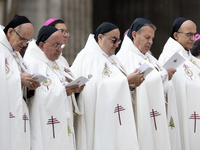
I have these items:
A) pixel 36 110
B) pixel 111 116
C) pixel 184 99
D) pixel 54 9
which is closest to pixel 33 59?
pixel 36 110

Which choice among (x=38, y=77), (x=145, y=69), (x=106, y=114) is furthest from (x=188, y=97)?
(x=38, y=77)

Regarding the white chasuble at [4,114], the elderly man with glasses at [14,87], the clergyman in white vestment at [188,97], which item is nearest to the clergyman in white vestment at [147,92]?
the clergyman in white vestment at [188,97]

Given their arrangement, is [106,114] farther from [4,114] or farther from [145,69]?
[4,114]

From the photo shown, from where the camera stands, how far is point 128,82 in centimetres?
744

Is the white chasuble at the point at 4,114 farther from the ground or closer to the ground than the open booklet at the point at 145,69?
closer to the ground

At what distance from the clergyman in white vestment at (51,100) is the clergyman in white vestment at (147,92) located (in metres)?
1.01

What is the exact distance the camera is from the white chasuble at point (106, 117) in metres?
7.19

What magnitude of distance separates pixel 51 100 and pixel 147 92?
172cm

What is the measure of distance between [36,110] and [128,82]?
155 centimetres

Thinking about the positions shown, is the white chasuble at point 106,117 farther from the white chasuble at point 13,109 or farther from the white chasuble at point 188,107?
the white chasuble at point 188,107

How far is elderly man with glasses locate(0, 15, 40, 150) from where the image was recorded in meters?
6.10

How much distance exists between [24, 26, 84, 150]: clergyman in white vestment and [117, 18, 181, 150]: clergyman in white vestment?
101 cm

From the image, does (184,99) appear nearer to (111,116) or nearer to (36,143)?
(111,116)

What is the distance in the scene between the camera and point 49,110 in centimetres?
662
